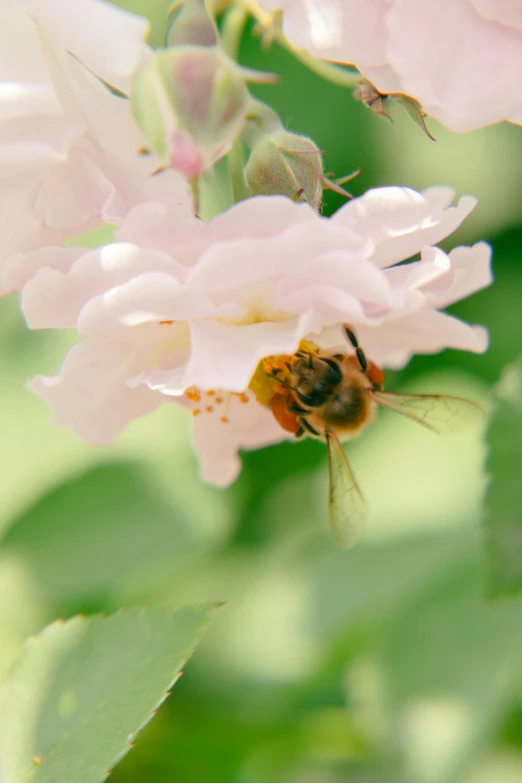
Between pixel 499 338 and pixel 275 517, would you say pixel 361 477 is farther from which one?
pixel 499 338

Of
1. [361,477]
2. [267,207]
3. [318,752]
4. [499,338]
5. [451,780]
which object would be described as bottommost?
[318,752]

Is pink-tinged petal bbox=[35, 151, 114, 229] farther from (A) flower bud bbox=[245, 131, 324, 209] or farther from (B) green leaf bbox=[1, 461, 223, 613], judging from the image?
(B) green leaf bbox=[1, 461, 223, 613]

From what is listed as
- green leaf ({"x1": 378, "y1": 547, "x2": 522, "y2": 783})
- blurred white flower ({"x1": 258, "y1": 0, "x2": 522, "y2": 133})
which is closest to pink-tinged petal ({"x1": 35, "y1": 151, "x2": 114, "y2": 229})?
blurred white flower ({"x1": 258, "y1": 0, "x2": 522, "y2": 133})

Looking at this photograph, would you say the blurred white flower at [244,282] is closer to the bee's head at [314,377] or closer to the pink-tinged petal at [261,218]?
the pink-tinged petal at [261,218]

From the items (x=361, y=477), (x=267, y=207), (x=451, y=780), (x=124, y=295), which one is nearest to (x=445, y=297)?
(x=267, y=207)

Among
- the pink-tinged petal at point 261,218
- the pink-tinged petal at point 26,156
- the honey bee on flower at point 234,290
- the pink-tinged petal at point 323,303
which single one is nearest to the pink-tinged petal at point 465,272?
the honey bee on flower at point 234,290
